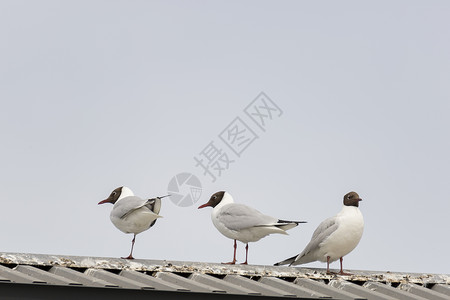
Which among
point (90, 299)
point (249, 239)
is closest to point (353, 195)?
point (249, 239)

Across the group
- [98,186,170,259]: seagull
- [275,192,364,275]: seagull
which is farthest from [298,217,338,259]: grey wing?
[98,186,170,259]: seagull

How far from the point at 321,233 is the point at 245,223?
1.28 meters

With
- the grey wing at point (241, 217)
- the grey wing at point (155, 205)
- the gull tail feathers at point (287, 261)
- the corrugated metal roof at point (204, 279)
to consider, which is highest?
the grey wing at point (155, 205)

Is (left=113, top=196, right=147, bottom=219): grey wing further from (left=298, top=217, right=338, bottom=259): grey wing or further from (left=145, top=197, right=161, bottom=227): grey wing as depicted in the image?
(left=298, top=217, right=338, bottom=259): grey wing

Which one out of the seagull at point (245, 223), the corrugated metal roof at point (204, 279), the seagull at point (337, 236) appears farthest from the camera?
the seagull at point (245, 223)

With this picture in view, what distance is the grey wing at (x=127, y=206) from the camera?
43.2 feet

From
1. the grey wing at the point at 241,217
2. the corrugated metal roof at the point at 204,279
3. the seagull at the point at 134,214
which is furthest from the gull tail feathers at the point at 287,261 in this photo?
the seagull at the point at 134,214

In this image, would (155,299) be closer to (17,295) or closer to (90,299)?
(90,299)

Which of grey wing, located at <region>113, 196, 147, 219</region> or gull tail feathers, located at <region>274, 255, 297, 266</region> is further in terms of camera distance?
grey wing, located at <region>113, 196, 147, 219</region>

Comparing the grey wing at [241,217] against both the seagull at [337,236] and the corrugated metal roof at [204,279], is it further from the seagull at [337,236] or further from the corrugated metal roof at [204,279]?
the corrugated metal roof at [204,279]

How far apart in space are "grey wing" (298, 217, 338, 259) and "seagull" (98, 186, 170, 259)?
7.93 ft

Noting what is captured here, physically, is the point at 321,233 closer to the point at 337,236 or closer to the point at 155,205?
the point at 337,236

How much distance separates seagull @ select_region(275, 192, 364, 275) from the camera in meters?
11.7

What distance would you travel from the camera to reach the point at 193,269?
30.6 ft
